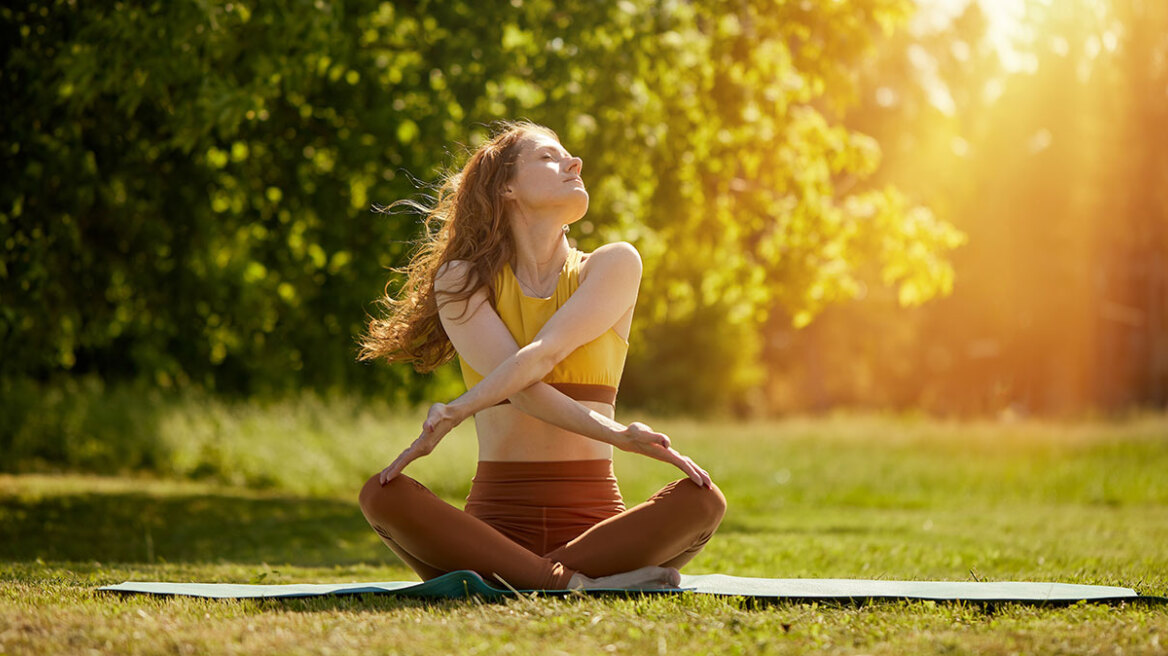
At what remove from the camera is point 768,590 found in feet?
14.0

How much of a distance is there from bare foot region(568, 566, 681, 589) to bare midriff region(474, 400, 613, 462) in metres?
0.48

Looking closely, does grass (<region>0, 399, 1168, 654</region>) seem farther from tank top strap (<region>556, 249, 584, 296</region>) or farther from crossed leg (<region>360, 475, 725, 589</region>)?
tank top strap (<region>556, 249, 584, 296</region>)

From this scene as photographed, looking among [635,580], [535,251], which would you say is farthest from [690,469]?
[535,251]

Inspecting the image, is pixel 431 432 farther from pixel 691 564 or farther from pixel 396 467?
pixel 691 564

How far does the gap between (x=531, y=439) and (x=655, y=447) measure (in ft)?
1.87

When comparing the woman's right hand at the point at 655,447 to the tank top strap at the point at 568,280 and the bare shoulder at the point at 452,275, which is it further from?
the bare shoulder at the point at 452,275

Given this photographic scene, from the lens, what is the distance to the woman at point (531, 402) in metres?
4.27

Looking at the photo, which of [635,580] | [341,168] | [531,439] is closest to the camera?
[635,580]

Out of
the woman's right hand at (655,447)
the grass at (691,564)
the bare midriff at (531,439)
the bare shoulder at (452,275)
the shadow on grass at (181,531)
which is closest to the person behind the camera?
the grass at (691,564)

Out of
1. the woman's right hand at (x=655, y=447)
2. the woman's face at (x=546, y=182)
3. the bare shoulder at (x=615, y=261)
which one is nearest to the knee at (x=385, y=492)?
the woman's right hand at (x=655, y=447)

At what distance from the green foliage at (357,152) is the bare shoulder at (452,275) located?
356 centimetres

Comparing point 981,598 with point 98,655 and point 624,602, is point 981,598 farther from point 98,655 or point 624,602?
point 98,655

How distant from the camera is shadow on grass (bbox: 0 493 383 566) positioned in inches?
333

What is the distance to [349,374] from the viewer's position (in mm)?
13188
